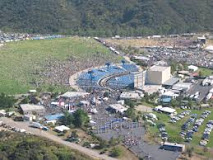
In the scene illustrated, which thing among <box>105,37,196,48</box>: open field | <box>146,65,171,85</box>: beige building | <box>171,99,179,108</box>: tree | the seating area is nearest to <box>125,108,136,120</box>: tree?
<box>171,99,179,108</box>: tree

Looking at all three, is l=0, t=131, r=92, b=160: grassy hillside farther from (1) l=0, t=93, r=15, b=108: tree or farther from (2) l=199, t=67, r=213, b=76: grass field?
(2) l=199, t=67, r=213, b=76: grass field

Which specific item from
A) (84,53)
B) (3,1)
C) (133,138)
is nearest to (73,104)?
(133,138)

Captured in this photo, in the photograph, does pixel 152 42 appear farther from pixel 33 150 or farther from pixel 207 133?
pixel 33 150

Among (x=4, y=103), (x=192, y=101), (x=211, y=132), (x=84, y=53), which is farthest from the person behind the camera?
(x=84, y=53)

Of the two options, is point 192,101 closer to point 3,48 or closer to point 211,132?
point 211,132

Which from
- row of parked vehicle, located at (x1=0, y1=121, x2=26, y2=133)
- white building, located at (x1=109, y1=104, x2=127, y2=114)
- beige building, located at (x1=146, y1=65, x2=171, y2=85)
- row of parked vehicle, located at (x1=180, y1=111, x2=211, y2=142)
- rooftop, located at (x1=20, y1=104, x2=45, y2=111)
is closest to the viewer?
row of parked vehicle, located at (x1=0, y1=121, x2=26, y2=133)

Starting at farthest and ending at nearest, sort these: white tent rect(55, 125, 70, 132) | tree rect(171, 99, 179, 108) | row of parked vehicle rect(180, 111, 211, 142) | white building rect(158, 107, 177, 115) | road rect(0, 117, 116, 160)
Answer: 1. tree rect(171, 99, 179, 108)
2. white building rect(158, 107, 177, 115)
3. row of parked vehicle rect(180, 111, 211, 142)
4. white tent rect(55, 125, 70, 132)
5. road rect(0, 117, 116, 160)
